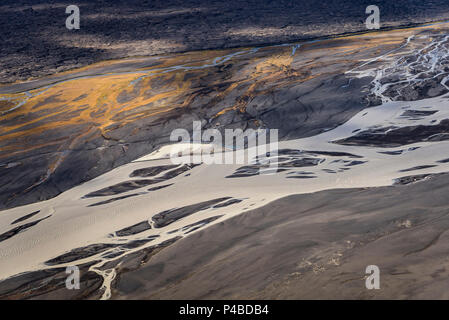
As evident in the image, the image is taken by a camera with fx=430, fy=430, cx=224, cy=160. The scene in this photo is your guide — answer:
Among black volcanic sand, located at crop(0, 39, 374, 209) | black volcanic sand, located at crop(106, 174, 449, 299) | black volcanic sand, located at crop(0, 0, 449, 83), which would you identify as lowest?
black volcanic sand, located at crop(106, 174, 449, 299)

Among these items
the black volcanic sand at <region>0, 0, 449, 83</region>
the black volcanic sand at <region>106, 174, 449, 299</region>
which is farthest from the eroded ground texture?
the black volcanic sand at <region>0, 0, 449, 83</region>

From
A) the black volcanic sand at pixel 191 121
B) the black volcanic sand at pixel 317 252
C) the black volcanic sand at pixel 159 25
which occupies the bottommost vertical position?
the black volcanic sand at pixel 317 252

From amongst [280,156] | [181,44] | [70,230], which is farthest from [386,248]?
[181,44]

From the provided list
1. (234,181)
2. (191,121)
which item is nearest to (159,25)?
(191,121)

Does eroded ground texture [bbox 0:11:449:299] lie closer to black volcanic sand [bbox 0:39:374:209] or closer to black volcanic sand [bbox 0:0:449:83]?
black volcanic sand [bbox 0:39:374:209]

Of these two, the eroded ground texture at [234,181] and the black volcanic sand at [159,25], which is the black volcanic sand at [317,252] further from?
the black volcanic sand at [159,25]

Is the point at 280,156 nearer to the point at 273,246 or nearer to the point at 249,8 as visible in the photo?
the point at 273,246

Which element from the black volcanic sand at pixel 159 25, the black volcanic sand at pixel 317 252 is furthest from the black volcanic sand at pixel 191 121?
the black volcanic sand at pixel 159 25
